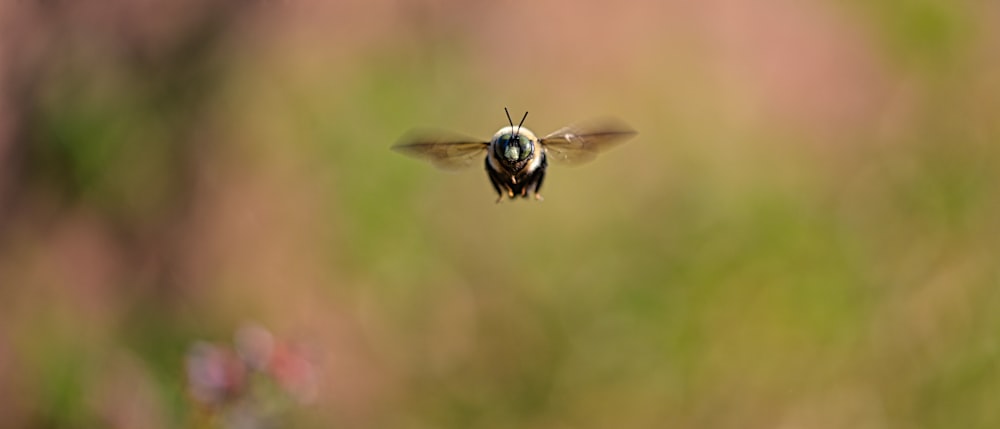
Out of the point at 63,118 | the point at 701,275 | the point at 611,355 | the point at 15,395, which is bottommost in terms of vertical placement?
the point at 15,395

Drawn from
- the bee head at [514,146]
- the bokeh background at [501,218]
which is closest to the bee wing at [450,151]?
the bee head at [514,146]

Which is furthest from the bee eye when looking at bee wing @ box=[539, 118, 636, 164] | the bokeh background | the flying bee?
the bokeh background

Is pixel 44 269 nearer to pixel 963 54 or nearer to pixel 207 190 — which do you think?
pixel 207 190

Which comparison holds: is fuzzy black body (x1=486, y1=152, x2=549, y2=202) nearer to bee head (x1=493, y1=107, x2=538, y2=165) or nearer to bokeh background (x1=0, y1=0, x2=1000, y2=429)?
bee head (x1=493, y1=107, x2=538, y2=165)

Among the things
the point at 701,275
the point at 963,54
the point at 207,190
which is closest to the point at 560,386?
the point at 701,275

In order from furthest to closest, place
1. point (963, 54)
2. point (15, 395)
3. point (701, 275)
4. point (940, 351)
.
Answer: point (963, 54) → point (701, 275) → point (940, 351) → point (15, 395)

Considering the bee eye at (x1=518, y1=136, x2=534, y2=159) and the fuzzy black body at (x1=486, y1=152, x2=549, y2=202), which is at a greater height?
the fuzzy black body at (x1=486, y1=152, x2=549, y2=202)

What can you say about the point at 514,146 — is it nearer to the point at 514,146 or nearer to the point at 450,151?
the point at 514,146

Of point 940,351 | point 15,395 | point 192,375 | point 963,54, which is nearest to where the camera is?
point 192,375
